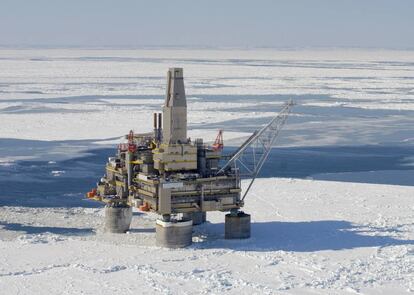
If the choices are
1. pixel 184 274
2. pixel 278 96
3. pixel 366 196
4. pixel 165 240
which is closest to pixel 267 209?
pixel 366 196

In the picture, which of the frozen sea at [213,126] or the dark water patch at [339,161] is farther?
the frozen sea at [213,126]

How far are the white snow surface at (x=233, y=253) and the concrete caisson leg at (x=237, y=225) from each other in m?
0.19

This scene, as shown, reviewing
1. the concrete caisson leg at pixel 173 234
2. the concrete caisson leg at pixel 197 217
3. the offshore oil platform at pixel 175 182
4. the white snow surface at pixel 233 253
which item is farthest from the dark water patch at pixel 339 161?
the concrete caisson leg at pixel 173 234

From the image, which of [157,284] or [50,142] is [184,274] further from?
[50,142]

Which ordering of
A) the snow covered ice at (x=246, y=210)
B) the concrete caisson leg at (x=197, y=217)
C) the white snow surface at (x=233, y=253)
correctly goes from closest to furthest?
the white snow surface at (x=233, y=253), the snow covered ice at (x=246, y=210), the concrete caisson leg at (x=197, y=217)

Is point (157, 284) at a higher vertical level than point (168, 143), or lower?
lower

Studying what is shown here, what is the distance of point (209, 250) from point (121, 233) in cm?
245

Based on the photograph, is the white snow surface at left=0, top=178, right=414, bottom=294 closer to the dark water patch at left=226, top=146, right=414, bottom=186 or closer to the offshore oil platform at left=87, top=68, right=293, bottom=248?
the offshore oil platform at left=87, top=68, right=293, bottom=248

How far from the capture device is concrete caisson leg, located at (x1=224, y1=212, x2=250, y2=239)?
16.2 meters

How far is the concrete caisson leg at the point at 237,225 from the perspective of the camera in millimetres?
16188

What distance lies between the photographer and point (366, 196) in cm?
2064

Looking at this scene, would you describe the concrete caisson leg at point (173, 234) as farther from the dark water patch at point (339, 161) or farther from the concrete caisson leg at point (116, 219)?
the dark water patch at point (339, 161)

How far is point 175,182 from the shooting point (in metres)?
15.6

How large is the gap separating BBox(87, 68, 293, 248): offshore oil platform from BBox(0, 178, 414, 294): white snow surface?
0.38m
